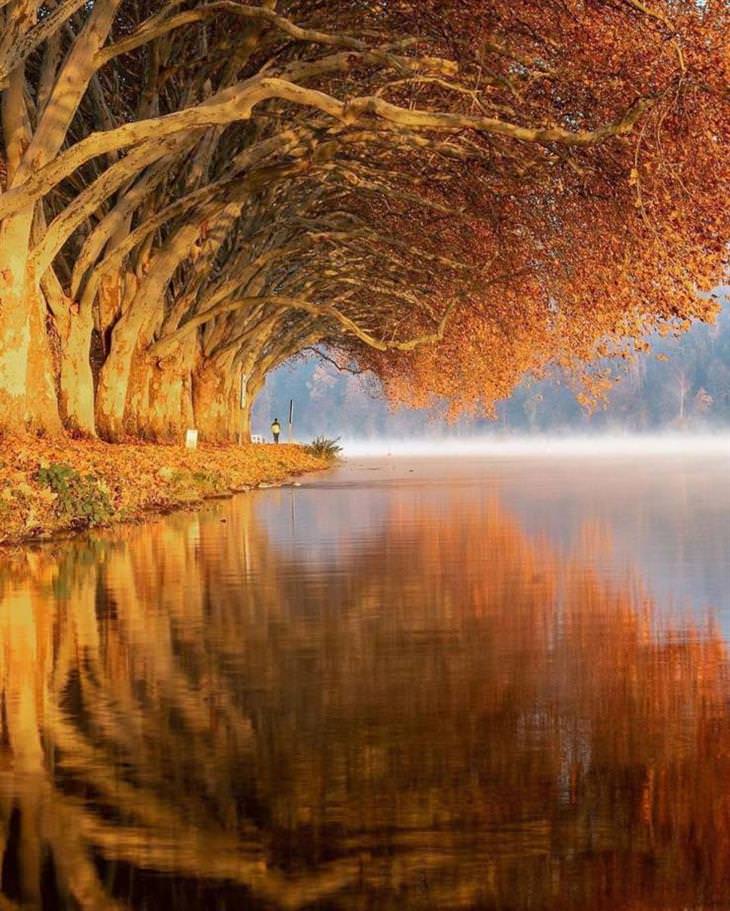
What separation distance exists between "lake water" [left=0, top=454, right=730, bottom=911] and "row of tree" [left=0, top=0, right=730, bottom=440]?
8.76 meters

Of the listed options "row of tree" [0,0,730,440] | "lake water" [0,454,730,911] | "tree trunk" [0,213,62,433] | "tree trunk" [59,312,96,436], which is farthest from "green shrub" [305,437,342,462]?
"lake water" [0,454,730,911]

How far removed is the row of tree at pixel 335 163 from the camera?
22453mm

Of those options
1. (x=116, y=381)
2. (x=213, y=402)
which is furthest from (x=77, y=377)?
(x=213, y=402)

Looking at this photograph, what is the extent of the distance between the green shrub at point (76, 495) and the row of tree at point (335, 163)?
11.4 ft

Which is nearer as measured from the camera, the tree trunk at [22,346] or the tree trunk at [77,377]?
the tree trunk at [22,346]

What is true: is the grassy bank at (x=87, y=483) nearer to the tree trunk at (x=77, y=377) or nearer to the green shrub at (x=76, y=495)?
the green shrub at (x=76, y=495)

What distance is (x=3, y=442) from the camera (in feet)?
73.0

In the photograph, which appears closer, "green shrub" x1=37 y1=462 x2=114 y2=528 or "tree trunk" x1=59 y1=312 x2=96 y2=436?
"green shrub" x1=37 y1=462 x2=114 y2=528

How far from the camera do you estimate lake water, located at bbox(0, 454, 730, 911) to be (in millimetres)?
4664

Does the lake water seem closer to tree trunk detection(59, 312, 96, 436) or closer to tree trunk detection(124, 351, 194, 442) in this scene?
tree trunk detection(59, 312, 96, 436)

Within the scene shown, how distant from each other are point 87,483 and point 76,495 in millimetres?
393

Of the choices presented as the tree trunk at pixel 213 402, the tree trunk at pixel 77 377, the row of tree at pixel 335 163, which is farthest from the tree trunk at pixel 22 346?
the tree trunk at pixel 213 402

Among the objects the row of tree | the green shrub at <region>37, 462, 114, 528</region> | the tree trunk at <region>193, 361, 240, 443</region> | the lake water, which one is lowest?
the lake water

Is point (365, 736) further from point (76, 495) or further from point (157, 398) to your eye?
point (157, 398)
